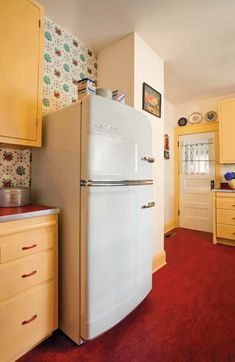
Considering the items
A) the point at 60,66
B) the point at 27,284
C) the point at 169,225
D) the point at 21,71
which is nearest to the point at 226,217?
the point at 169,225

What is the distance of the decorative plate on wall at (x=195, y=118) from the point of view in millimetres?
4016

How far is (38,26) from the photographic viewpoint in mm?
1487

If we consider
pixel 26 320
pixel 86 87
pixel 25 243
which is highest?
pixel 86 87

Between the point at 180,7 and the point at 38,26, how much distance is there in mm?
1234

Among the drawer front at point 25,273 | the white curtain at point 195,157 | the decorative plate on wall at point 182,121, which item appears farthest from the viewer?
the decorative plate on wall at point 182,121

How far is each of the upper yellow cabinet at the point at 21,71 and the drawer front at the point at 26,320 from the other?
0.99 meters

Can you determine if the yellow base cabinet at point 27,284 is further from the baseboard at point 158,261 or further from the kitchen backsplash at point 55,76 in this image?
the baseboard at point 158,261

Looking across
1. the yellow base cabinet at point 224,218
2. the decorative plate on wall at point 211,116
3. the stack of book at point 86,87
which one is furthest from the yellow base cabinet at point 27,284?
the decorative plate on wall at point 211,116

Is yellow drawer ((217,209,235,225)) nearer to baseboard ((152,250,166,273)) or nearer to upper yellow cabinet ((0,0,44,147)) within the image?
baseboard ((152,250,166,273))

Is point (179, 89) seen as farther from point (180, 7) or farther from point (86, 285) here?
point (86, 285)

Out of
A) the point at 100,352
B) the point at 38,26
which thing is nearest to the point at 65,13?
the point at 38,26

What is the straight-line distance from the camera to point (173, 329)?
1.40m

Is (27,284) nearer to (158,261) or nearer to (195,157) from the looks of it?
(158,261)

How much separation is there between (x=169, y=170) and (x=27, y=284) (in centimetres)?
348
